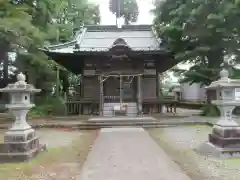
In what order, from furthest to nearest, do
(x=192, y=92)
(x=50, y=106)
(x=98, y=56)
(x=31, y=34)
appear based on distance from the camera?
(x=192, y=92) → (x=50, y=106) → (x=98, y=56) → (x=31, y=34)

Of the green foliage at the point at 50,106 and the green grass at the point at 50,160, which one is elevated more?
the green foliage at the point at 50,106

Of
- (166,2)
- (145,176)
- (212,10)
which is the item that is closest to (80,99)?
(166,2)

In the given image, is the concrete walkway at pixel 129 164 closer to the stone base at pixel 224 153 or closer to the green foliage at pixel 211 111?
the stone base at pixel 224 153

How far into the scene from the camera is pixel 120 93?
15.5 m

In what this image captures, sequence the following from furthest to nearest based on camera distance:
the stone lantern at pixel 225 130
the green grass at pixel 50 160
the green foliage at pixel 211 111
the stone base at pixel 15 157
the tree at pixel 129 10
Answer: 1. the tree at pixel 129 10
2. the green foliage at pixel 211 111
3. the stone lantern at pixel 225 130
4. the stone base at pixel 15 157
5. the green grass at pixel 50 160

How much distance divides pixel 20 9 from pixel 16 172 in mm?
10686

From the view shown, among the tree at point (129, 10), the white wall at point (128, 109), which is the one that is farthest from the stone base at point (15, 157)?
the tree at point (129, 10)

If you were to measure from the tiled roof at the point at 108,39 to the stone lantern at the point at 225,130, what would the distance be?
908 centimetres

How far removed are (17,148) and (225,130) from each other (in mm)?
4910

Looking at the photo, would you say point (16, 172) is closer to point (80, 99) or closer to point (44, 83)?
point (80, 99)

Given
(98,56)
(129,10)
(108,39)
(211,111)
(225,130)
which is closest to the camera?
(225,130)

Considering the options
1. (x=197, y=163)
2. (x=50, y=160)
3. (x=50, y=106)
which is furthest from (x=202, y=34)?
(x=50, y=160)

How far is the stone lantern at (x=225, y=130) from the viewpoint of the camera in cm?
598

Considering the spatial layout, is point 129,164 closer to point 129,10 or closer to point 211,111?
point 211,111
